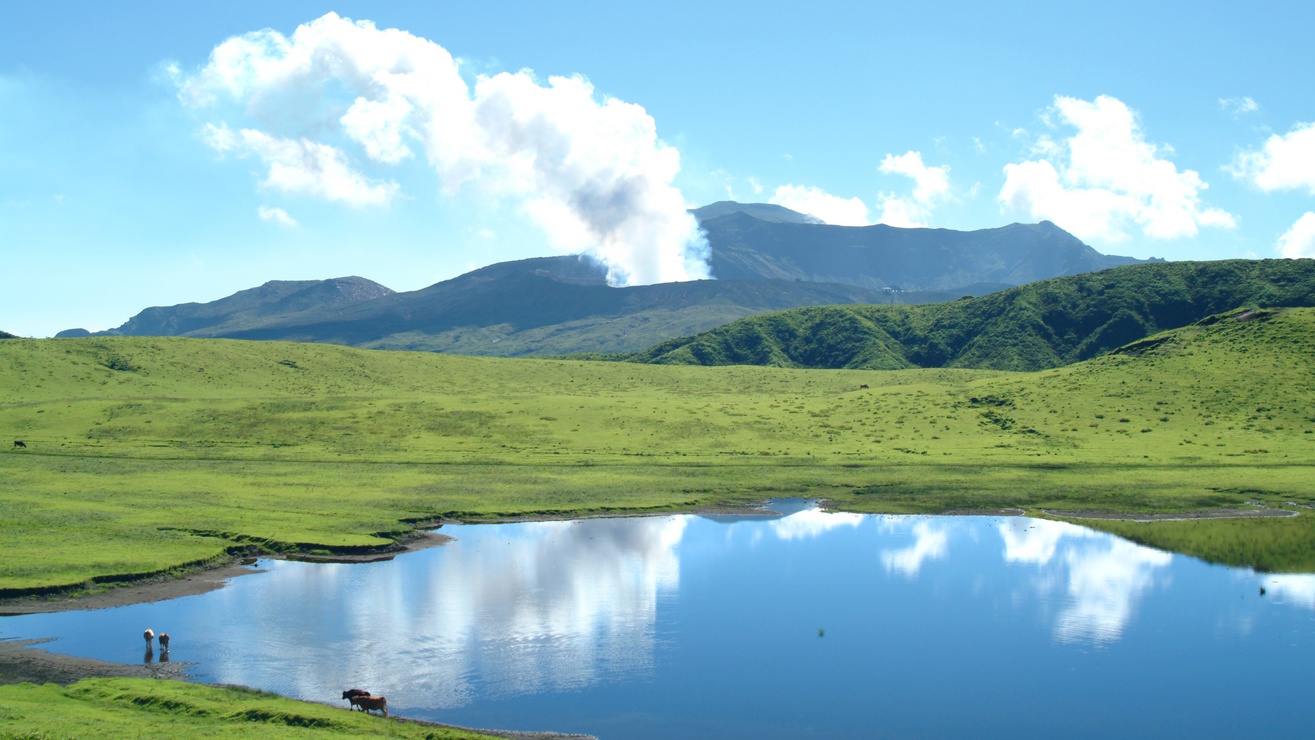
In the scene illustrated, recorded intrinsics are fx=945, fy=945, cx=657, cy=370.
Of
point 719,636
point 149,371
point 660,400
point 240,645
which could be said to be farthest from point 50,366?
point 719,636

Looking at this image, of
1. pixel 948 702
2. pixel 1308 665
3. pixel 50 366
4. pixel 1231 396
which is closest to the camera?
pixel 948 702

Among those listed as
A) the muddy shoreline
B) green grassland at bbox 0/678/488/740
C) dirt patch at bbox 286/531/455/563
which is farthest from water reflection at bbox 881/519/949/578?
the muddy shoreline

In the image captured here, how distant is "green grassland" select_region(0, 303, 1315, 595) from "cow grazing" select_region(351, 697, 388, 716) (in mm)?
24464

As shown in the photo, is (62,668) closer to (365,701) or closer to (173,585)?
(365,701)

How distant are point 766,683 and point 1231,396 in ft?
330

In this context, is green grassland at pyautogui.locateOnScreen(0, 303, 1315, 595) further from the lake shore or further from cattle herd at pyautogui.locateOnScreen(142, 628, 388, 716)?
cattle herd at pyautogui.locateOnScreen(142, 628, 388, 716)

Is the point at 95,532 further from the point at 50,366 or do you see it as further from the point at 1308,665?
the point at 50,366

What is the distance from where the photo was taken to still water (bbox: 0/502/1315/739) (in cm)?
3406

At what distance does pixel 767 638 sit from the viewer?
142ft

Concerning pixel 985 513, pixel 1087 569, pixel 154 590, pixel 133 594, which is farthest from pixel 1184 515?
pixel 133 594

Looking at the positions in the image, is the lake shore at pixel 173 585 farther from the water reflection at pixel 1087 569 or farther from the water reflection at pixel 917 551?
the water reflection at pixel 1087 569

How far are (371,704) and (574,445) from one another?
240ft

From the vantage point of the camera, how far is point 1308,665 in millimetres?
39719

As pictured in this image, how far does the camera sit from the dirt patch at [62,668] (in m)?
35.2
